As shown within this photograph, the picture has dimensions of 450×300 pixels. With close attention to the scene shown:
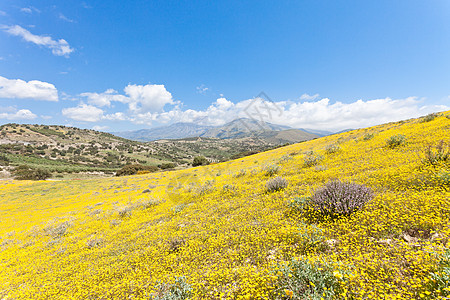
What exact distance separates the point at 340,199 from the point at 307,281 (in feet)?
10.1

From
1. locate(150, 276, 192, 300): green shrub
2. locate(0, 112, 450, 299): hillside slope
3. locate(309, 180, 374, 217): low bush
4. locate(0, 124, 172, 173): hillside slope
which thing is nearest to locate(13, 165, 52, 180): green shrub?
locate(0, 124, 172, 173): hillside slope

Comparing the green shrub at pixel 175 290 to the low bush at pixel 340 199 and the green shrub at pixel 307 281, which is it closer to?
the green shrub at pixel 307 281

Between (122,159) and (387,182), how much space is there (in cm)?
9798

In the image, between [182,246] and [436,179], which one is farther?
[182,246]

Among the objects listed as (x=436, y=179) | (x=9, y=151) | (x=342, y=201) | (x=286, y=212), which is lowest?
(x=286, y=212)

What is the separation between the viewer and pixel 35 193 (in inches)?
1015

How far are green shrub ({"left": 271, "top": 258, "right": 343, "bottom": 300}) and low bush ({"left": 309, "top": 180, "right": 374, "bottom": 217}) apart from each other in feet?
7.77

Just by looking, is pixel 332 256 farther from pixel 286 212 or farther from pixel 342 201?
pixel 286 212

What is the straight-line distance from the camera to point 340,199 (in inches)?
203

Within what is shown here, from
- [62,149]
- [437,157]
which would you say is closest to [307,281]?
[437,157]

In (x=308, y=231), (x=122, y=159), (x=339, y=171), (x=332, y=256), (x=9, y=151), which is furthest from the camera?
(x=122, y=159)

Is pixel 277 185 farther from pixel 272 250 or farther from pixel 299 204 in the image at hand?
pixel 272 250

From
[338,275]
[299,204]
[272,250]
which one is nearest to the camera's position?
[338,275]

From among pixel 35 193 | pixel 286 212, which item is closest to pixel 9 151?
pixel 35 193
